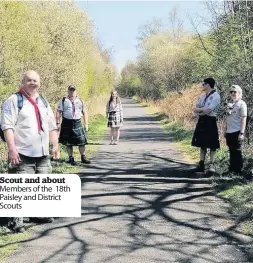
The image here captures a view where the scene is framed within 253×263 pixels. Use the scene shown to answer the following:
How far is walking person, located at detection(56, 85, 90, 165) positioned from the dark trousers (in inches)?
144

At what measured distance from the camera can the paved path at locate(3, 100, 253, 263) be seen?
5.11 m

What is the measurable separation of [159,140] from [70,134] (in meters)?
7.03

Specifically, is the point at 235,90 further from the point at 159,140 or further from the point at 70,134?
the point at 159,140

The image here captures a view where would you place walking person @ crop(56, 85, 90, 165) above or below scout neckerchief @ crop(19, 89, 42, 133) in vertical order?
below

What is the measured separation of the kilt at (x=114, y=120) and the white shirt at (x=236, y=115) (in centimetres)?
721

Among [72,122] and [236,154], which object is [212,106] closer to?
[236,154]

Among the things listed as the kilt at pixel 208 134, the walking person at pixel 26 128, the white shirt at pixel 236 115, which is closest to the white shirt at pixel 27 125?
the walking person at pixel 26 128

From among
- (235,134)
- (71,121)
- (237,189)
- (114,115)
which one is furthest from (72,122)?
(114,115)

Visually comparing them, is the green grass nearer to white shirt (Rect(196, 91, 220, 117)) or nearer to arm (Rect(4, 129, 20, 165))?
arm (Rect(4, 129, 20, 165))

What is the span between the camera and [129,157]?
42.5ft

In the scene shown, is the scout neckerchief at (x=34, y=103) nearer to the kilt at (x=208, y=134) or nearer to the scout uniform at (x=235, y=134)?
the scout uniform at (x=235, y=134)

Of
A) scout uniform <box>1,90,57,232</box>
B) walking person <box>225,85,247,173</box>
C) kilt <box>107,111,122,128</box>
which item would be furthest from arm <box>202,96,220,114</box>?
kilt <box>107,111,122,128</box>

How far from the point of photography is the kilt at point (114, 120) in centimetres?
1634

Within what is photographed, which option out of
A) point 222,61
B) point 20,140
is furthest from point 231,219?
point 222,61
